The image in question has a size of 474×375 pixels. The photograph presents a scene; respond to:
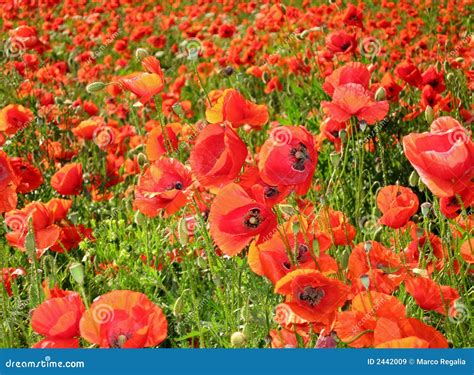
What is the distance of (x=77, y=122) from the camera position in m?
4.20

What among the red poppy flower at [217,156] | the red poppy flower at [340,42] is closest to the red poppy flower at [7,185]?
the red poppy flower at [217,156]

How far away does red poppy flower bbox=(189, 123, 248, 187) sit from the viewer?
Result: 1589 millimetres

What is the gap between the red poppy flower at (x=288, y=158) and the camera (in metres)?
1.56

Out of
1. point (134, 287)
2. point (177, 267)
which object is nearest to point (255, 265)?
point (134, 287)

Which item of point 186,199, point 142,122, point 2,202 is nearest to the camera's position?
point 186,199

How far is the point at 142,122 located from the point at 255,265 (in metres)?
3.19

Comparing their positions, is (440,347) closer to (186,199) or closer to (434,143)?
(434,143)

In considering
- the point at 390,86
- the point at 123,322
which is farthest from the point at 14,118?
the point at 123,322

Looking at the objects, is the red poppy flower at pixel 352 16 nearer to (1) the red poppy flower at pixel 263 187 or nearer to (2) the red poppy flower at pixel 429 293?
(1) the red poppy flower at pixel 263 187

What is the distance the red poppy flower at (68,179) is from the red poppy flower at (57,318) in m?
1.18

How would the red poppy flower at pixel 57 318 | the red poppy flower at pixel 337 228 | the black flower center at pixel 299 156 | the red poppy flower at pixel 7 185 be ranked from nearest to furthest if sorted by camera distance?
the red poppy flower at pixel 57 318 → the black flower center at pixel 299 156 → the red poppy flower at pixel 337 228 → the red poppy flower at pixel 7 185

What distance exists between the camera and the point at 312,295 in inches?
58.8

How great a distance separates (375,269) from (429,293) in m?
0.13

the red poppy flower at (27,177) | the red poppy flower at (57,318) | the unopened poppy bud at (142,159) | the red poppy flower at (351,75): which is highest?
the red poppy flower at (351,75)
